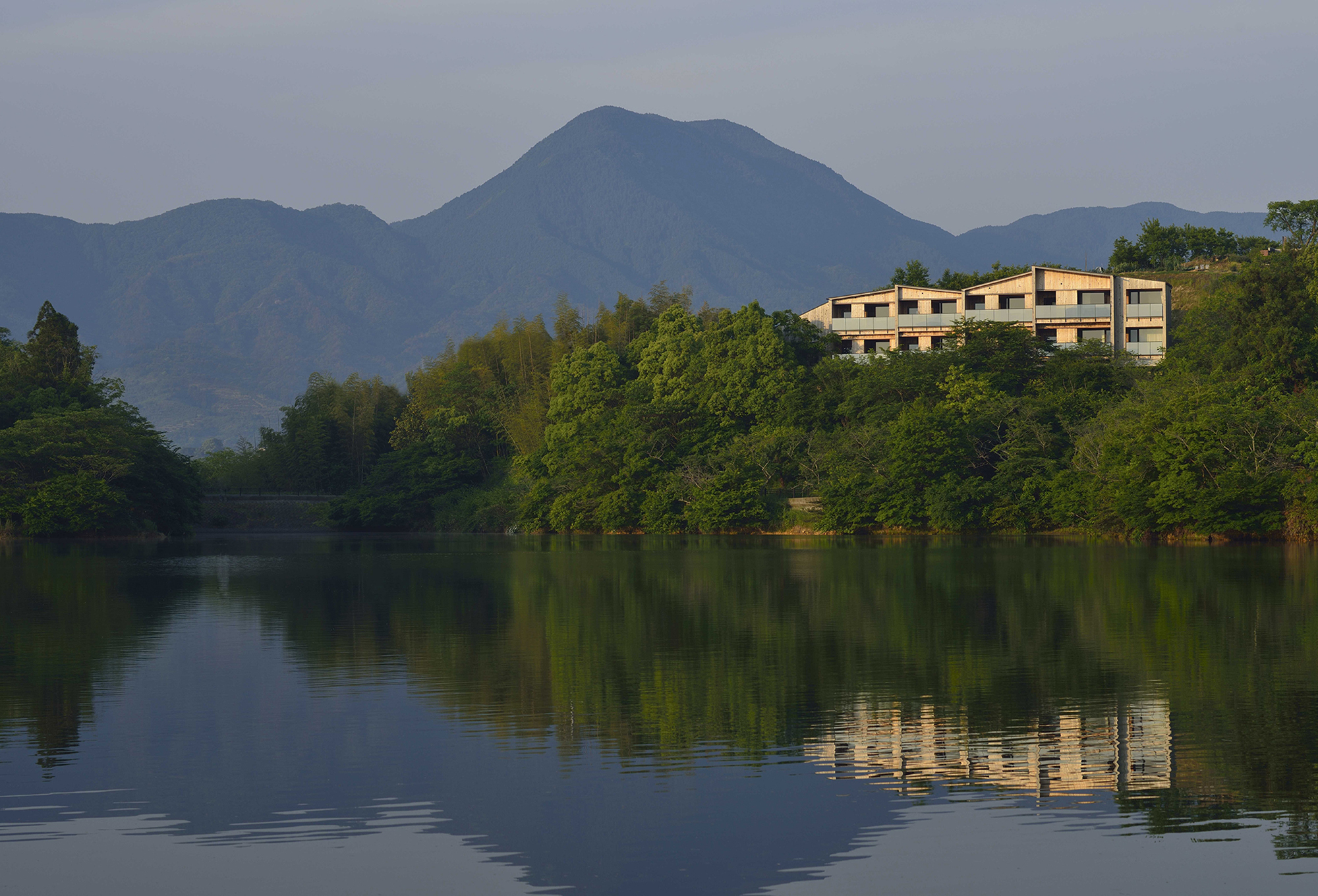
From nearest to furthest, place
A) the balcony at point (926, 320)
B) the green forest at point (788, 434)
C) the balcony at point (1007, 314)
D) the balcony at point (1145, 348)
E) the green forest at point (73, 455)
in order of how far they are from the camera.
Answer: the green forest at point (788, 434)
the green forest at point (73, 455)
the balcony at point (1145, 348)
the balcony at point (1007, 314)
the balcony at point (926, 320)

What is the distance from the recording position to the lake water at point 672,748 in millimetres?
7934

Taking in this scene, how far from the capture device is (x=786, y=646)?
17484mm

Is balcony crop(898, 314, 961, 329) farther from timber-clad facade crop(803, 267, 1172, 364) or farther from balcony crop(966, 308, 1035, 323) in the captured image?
balcony crop(966, 308, 1035, 323)

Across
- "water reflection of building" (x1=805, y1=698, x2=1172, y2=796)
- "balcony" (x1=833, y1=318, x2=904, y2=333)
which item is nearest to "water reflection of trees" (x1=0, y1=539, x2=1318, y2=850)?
"water reflection of building" (x1=805, y1=698, x2=1172, y2=796)

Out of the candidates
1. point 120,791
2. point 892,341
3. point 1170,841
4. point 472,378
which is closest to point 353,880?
point 120,791

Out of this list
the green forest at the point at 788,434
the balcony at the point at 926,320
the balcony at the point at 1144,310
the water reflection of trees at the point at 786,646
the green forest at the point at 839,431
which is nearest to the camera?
the water reflection of trees at the point at 786,646

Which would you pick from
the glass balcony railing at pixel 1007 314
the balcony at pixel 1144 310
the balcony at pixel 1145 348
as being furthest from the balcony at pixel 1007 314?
the balcony at pixel 1145 348

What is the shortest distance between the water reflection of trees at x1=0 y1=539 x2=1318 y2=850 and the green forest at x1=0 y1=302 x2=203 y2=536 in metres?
24.6

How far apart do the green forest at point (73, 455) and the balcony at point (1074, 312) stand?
48834 mm

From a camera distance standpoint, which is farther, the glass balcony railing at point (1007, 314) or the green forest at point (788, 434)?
the glass balcony railing at point (1007, 314)

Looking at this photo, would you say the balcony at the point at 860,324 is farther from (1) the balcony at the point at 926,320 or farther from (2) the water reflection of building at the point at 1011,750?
(2) the water reflection of building at the point at 1011,750

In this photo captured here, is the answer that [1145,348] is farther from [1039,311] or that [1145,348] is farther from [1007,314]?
[1007,314]

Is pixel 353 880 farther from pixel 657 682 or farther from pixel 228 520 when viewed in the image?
pixel 228 520

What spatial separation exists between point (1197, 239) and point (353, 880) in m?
93.5
